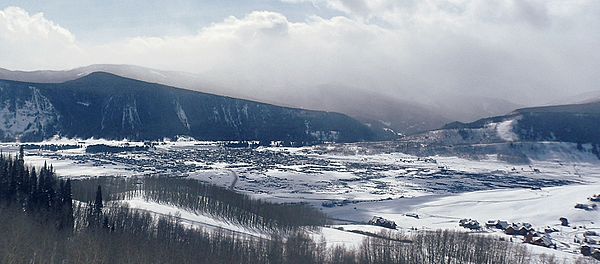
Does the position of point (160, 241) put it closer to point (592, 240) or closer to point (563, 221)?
point (592, 240)

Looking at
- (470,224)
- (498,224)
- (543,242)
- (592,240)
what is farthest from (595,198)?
(543,242)

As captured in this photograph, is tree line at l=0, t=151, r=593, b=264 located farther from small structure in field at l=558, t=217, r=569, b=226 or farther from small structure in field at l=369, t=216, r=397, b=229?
small structure in field at l=558, t=217, r=569, b=226

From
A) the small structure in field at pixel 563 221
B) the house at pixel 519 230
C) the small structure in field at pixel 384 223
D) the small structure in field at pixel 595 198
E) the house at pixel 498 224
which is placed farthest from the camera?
the small structure in field at pixel 595 198

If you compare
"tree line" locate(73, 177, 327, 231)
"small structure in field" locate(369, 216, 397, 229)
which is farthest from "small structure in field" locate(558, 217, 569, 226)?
"tree line" locate(73, 177, 327, 231)

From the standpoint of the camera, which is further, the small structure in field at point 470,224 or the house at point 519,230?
the small structure in field at point 470,224

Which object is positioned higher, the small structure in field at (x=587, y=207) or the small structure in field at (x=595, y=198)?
the small structure in field at (x=595, y=198)

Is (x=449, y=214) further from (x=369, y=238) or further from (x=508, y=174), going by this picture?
(x=508, y=174)

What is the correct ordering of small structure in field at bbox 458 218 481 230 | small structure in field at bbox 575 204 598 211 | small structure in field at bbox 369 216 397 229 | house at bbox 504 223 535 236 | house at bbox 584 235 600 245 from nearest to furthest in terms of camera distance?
house at bbox 584 235 600 245, house at bbox 504 223 535 236, small structure in field at bbox 458 218 481 230, small structure in field at bbox 369 216 397 229, small structure in field at bbox 575 204 598 211

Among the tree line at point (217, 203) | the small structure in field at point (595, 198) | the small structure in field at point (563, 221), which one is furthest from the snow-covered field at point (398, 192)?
the tree line at point (217, 203)

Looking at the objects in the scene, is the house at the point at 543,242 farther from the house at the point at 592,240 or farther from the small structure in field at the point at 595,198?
the small structure in field at the point at 595,198

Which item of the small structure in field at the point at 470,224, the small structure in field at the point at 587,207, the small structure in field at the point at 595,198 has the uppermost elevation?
the small structure in field at the point at 595,198

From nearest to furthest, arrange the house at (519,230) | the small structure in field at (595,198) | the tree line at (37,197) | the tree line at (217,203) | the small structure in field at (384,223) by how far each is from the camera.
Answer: the tree line at (37,197) < the tree line at (217,203) < the house at (519,230) < the small structure in field at (384,223) < the small structure in field at (595,198)
